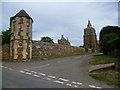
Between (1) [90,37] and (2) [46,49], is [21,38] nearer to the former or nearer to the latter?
(2) [46,49]

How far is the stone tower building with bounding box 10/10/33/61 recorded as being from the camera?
723 inches

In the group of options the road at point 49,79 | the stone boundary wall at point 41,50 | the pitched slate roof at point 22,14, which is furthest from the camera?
the stone boundary wall at point 41,50

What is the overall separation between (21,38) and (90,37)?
73966mm

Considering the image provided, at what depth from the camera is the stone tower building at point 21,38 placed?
18375mm

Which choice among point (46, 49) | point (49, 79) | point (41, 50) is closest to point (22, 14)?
point (41, 50)

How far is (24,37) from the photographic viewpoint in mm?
18828

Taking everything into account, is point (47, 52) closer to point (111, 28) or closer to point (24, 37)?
point (24, 37)

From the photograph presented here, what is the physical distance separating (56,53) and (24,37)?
12.3 meters

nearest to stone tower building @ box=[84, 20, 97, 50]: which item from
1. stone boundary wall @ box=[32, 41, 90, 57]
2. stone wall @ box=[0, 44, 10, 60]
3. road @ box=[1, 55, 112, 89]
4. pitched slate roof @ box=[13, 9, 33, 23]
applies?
stone boundary wall @ box=[32, 41, 90, 57]

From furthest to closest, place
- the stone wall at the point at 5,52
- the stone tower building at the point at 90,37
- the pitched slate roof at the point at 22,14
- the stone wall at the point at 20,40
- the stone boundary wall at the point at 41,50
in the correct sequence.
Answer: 1. the stone tower building at the point at 90,37
2. the stone boundary wall at the point at 41,50
3. the pitched slate roof at the point at 22,14
4. the stone wall at the point at 5,52
5. the stone wall at the point at 20,40

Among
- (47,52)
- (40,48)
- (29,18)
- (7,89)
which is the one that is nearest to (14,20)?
(29,18)

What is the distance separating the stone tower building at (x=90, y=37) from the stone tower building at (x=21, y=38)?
70.1 metres

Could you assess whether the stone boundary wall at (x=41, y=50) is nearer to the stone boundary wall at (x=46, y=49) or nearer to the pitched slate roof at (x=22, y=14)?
the stone boundary wall at (x=46, y=49)

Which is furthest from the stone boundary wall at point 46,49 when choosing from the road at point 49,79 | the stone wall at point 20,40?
the road at point 49,79
